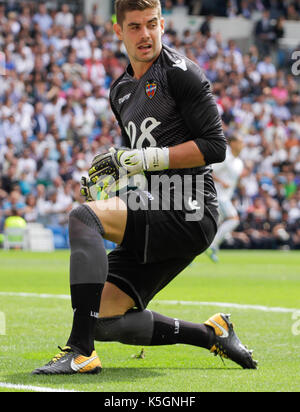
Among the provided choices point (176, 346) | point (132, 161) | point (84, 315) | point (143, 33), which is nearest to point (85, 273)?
point (84, 315)

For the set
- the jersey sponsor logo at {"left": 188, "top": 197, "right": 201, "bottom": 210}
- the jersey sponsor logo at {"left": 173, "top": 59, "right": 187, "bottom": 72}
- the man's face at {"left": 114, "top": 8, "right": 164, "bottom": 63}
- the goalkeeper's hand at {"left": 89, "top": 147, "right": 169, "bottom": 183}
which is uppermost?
the man's face at {"left": 114, "top": 8, "right": 164, "bottom": 63}

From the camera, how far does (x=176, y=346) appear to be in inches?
249

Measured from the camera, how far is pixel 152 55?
5188mm

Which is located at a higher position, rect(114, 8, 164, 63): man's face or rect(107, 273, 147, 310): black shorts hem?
rect(114, 8, 164, 63): man's face

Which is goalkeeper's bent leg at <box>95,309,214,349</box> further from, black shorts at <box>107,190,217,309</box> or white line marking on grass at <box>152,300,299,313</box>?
white line marking on grass at <box>152,300,299,313</box>

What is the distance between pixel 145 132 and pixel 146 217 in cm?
63

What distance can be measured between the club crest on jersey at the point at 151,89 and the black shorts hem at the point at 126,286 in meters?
1.12

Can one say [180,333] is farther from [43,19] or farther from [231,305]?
[43,19]

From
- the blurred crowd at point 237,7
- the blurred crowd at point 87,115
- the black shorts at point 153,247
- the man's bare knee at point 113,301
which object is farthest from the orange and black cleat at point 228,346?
the blurred crowd at point 237,7

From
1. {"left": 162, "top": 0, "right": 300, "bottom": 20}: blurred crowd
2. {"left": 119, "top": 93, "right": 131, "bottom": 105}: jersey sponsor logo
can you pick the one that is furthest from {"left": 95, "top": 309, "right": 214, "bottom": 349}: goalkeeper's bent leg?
{"left": 162, "top": 0, "right": 300, "bottom": 20}: blurred crowd

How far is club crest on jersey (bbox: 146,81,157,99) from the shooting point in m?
5.19

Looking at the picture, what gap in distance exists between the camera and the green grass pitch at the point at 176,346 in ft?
14.9

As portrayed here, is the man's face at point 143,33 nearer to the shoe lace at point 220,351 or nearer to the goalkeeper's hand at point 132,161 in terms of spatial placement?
the goalkeeper's hand at point 132,161
